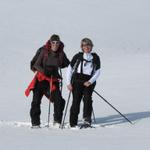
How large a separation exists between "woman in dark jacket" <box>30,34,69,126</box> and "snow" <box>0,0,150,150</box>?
0.42m

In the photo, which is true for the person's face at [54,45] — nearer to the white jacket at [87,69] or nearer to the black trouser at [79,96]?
the white jacket at [87,69]

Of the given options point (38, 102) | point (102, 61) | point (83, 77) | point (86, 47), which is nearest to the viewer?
point (86, 47)

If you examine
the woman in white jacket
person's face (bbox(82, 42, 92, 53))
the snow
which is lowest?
the snow

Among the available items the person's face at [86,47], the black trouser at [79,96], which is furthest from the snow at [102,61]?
the person's face at [86,47]

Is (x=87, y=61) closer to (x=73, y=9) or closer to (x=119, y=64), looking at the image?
(x=119, y=64)

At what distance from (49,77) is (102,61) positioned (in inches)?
506

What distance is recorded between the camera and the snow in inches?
384

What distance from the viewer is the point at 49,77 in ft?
37.9

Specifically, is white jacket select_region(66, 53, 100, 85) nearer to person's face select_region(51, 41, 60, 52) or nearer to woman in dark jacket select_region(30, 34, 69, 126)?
woman in dark jacket select_region(30, 34, 69, 126)

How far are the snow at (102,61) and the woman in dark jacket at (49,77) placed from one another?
0.42 m

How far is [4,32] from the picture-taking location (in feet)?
96.6

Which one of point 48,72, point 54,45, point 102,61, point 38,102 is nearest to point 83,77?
point 48,72

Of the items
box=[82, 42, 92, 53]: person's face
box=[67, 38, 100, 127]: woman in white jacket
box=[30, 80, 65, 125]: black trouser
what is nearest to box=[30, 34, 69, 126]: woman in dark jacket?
box=[30, 80, 65, 125]: black trouser

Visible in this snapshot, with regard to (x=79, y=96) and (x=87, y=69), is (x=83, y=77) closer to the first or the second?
(x=87, y=69)
